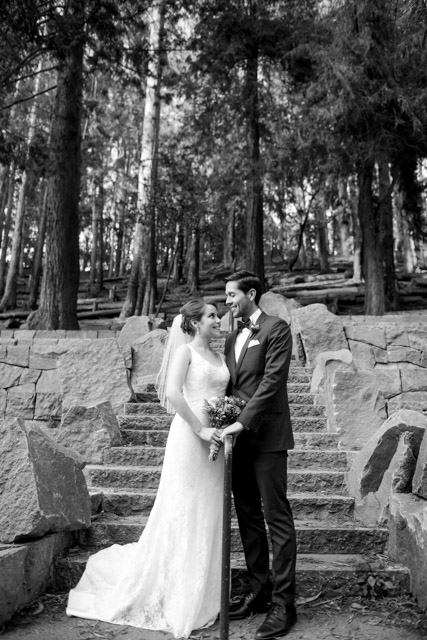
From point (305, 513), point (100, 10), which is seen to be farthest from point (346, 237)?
point (305, 513)

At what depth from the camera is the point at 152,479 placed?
501cm

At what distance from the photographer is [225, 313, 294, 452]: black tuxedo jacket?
339cm

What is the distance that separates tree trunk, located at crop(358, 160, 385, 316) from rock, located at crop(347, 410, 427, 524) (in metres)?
7.96

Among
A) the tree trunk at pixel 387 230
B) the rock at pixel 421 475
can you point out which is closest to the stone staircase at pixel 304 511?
the rock at pixel 421 475

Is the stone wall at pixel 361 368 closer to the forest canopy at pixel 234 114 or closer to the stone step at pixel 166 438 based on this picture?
the stone step at pixel 166 438

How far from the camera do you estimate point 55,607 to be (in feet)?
11.5

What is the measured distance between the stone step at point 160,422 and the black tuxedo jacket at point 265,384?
8.36 ft

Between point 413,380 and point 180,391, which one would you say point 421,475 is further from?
point 413,380

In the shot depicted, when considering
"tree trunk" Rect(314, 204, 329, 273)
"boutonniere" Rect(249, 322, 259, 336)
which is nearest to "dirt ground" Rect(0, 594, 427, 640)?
"boutonniere" Rect(249, 322, 259, 336)

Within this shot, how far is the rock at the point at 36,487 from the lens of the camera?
137 inches

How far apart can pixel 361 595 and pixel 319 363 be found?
3.59 meters

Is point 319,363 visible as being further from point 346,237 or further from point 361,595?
point 346,237

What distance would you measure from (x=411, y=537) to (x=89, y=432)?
2.99 m

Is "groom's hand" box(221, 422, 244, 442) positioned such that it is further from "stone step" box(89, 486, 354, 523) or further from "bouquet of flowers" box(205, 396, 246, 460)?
"stone step" box(89, 486, 354, 523)
